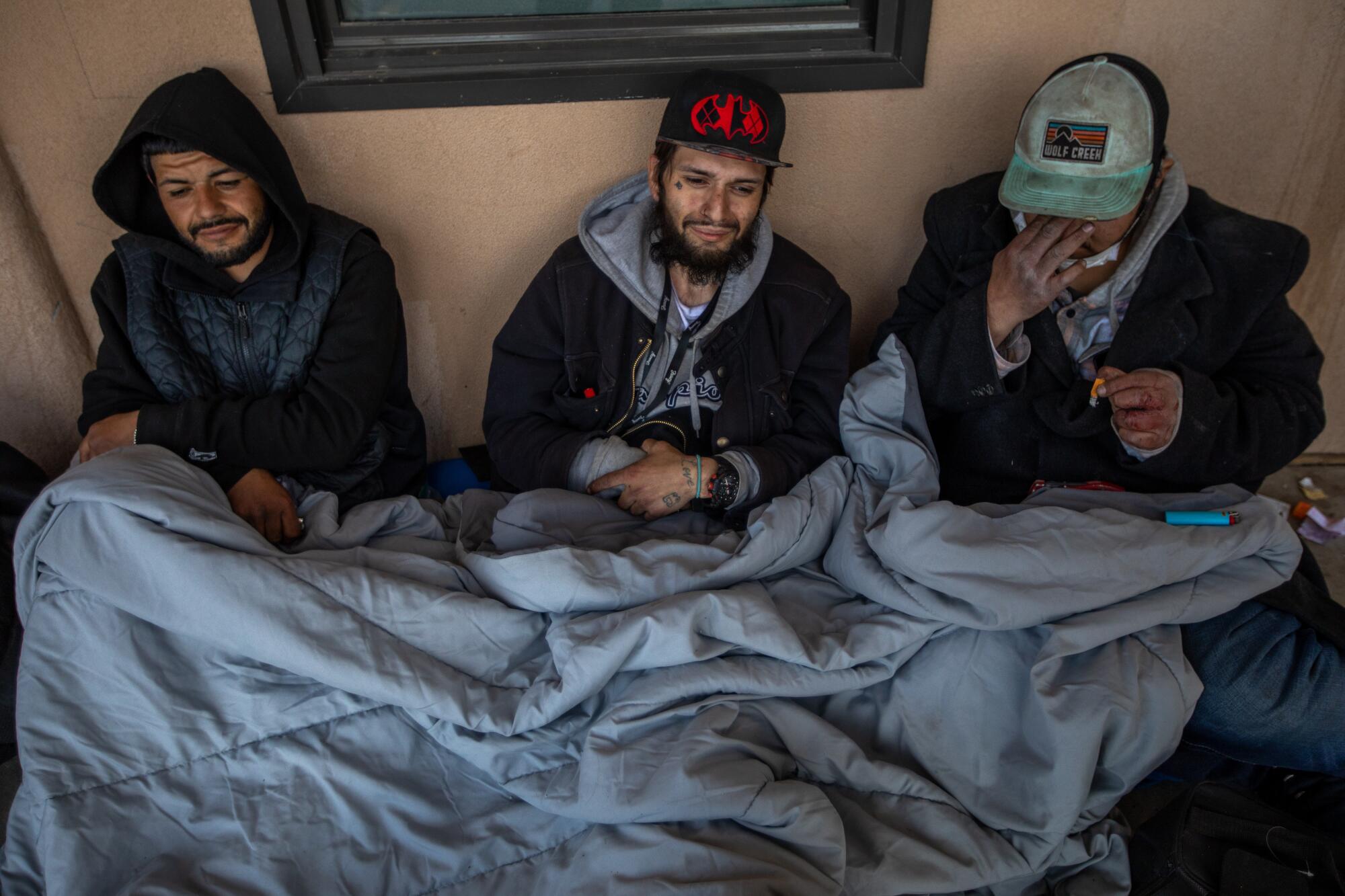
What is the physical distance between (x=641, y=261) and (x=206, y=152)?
0.91 meters

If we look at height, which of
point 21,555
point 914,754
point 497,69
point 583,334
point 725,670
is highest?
point 497,69

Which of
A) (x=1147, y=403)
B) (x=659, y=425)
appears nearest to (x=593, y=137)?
(x=659, y=425)

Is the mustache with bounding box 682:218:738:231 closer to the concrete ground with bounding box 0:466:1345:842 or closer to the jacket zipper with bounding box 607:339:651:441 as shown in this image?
the jacket zipper with bounding box 607:339:651:441

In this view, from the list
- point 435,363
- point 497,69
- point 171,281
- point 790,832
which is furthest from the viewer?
point 435,363

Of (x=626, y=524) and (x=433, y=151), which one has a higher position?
(x=433, y=151)

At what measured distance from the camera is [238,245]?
6.33 ft

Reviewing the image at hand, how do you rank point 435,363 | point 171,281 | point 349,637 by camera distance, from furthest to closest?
point 435,363
point 171,281
point 349,637

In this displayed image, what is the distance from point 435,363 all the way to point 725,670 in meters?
1.29

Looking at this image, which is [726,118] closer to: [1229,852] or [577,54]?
[577,54]

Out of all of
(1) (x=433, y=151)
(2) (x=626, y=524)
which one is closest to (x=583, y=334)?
(2) (x=626, y=524)

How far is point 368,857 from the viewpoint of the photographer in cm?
148

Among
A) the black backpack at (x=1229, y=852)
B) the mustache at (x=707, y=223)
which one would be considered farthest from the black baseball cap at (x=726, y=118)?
the black backpack at (x=1229, y=852)

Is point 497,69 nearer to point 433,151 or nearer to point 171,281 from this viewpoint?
point 433,151

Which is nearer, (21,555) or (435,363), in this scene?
(21,555)
